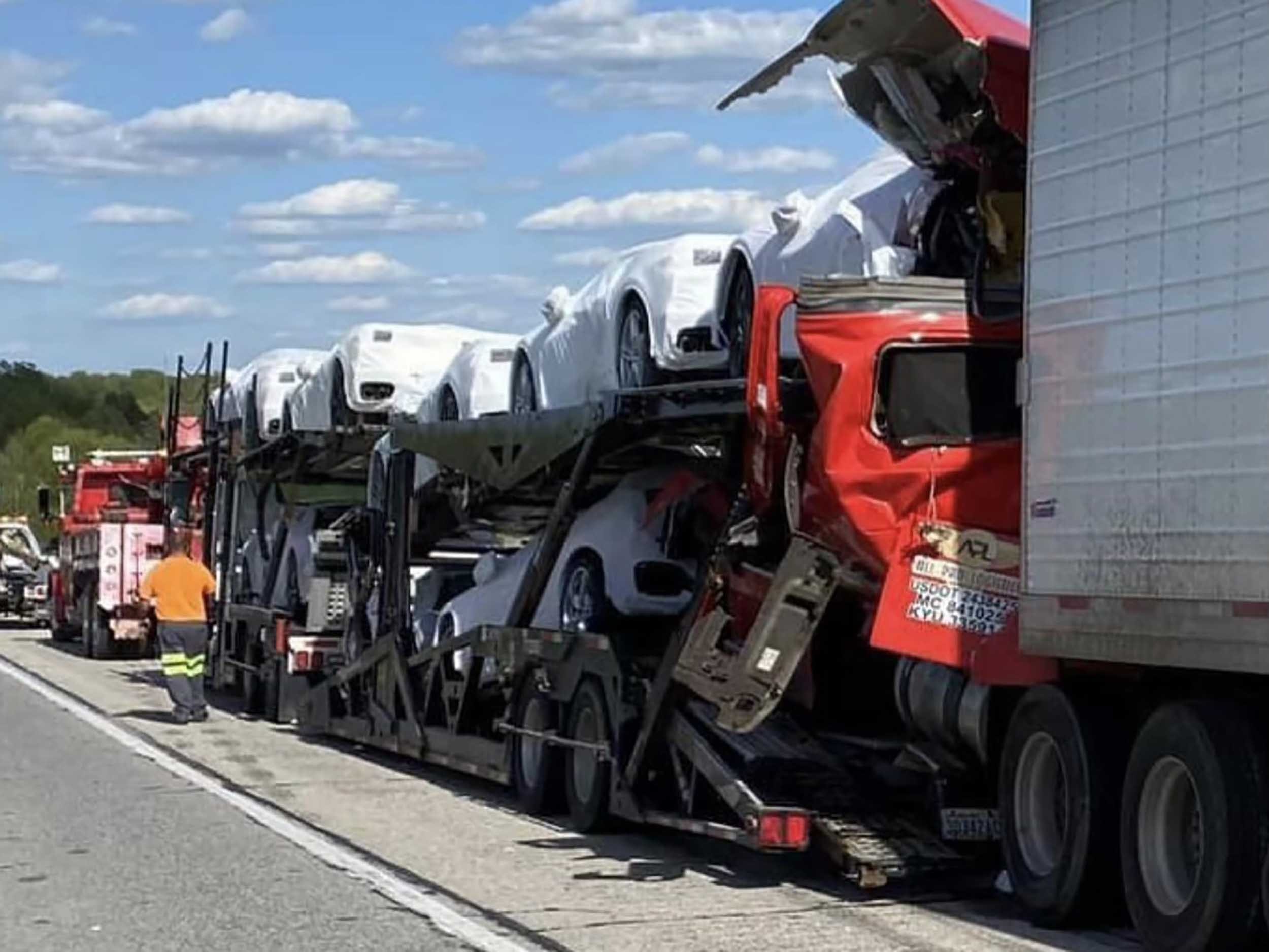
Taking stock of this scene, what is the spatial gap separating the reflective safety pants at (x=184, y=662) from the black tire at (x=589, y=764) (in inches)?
299

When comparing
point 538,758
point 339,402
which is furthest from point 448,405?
point 538,758

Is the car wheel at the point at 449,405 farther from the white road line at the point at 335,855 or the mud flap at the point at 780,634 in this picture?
the mud flap at the point at 780,634

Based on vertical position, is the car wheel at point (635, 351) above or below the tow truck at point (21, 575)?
above

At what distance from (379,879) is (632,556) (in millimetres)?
3052

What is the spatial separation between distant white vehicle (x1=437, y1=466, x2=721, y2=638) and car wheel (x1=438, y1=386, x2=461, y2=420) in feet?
12.3

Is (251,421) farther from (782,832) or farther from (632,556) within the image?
(782,832)

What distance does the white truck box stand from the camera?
7555 mm

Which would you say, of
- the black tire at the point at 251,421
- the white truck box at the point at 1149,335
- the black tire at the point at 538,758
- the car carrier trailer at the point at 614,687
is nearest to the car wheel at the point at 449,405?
the car carrier trailer at the point at 614,687

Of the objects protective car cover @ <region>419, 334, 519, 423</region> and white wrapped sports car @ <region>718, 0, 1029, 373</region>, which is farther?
protective car cover @ <region>419, 334, 519, 423</region>

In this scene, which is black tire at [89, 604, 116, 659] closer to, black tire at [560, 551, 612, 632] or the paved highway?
the paved highway

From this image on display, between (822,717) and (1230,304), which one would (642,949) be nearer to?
(822,717)

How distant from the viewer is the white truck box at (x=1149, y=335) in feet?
24.8

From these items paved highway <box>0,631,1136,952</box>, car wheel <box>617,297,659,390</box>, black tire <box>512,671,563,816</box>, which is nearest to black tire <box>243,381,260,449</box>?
paved highway <box>0,631,1136,952</box>

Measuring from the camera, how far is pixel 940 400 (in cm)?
982
